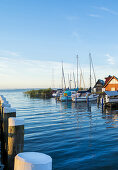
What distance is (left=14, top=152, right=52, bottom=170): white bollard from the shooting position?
1952 mm

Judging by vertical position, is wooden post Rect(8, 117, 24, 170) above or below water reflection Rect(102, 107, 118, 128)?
above

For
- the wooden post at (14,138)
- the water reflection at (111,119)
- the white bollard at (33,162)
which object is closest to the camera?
the white bollard at (33,162)

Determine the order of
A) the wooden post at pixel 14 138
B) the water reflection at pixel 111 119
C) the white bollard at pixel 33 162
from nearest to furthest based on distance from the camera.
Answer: the white bollard at pixel 33 162, the wooden post at pixel 14 138, the water reflection at pixel 111 119

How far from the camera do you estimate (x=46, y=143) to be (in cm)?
1041

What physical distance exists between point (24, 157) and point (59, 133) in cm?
1092

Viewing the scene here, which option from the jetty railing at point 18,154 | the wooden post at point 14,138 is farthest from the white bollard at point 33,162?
the wooden post at point 14,138

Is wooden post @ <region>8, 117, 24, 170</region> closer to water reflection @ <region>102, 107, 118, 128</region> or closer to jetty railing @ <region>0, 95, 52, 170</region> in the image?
jetty railing @ <region>0, 95, 52, 170</region>

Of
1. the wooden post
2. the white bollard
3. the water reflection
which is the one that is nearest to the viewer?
the white bollard

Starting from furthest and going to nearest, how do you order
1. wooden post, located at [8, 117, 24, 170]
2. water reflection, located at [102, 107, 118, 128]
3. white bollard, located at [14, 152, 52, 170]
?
water reflection, located at [102, 107, 118, 128], wooden post, located at [8, 117, 24, 170], white bollard, located at [14, 152, 52, 170]

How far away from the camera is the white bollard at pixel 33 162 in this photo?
1.95m

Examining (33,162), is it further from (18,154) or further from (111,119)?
(111,119)

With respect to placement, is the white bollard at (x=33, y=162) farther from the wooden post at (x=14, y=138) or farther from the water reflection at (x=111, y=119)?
the water reflection at (x=111, y=119)

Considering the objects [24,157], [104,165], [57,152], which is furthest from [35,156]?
[57,152]

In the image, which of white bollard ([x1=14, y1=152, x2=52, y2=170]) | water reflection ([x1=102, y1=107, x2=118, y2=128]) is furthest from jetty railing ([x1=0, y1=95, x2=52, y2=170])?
water reflection ([x1=102, y1=107, x2=118, y2=128])
